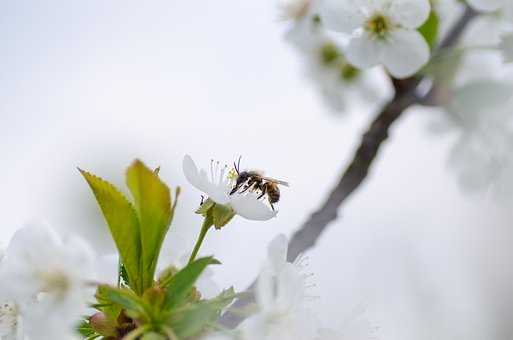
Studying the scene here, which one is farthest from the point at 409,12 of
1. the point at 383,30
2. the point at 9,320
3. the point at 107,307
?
the point at 9,320

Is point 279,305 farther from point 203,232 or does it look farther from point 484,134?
point 484,134

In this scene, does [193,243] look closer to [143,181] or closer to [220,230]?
[220,230]

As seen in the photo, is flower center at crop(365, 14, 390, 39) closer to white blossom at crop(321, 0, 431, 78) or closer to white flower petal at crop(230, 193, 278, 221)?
white blossom at crop(321, 0, 431, 78)

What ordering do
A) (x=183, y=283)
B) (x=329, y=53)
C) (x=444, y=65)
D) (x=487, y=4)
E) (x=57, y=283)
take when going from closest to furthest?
(x=57, y=283) < (x=183, y=283) < (x=487, y=4) < (x=444, y=65) < (x=329, y=53)

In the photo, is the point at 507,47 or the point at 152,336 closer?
the point at 152,336

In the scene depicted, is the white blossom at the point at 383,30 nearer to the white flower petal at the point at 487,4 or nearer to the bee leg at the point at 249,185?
the white flower petal at the point at 487,4
